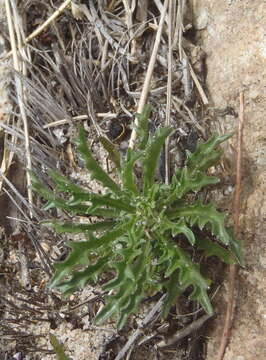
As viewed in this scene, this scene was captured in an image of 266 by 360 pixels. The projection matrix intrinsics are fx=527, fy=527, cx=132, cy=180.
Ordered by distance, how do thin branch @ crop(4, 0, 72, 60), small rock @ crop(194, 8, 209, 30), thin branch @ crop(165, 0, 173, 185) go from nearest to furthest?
thin branch @ crop(165, 0, 173, 185) < small rock @ crop(194, 8, 209, 30) < thin branch @ crop(4, 0, 72, 60)

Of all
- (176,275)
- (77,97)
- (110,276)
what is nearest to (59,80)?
(77,97)

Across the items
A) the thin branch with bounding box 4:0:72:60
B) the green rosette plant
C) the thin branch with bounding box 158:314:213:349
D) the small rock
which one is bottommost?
the thin branch with bounding box 158:314:213:349

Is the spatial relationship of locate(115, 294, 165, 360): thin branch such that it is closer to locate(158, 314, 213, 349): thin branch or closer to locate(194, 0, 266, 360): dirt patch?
locate(158, 314, 213, 349): thin branch

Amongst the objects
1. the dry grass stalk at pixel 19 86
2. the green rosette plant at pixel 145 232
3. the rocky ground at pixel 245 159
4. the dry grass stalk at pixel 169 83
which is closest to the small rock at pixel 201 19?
the rocky ground at pixel 245 159

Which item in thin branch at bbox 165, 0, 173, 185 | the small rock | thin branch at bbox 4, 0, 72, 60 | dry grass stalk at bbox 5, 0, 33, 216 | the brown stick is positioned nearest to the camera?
the brown stick

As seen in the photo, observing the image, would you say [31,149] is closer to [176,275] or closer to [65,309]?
[65,309]

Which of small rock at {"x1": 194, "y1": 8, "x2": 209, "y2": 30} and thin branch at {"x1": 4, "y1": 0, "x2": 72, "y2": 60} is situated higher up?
thin branch at {"x1": 4, "y1": 0, "x2": 72, "y2": 60}

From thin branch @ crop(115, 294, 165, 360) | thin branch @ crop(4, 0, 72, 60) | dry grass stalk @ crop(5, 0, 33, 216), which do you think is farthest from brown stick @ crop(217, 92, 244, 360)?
thin branch @ crop(4, 0, 72, 60)
